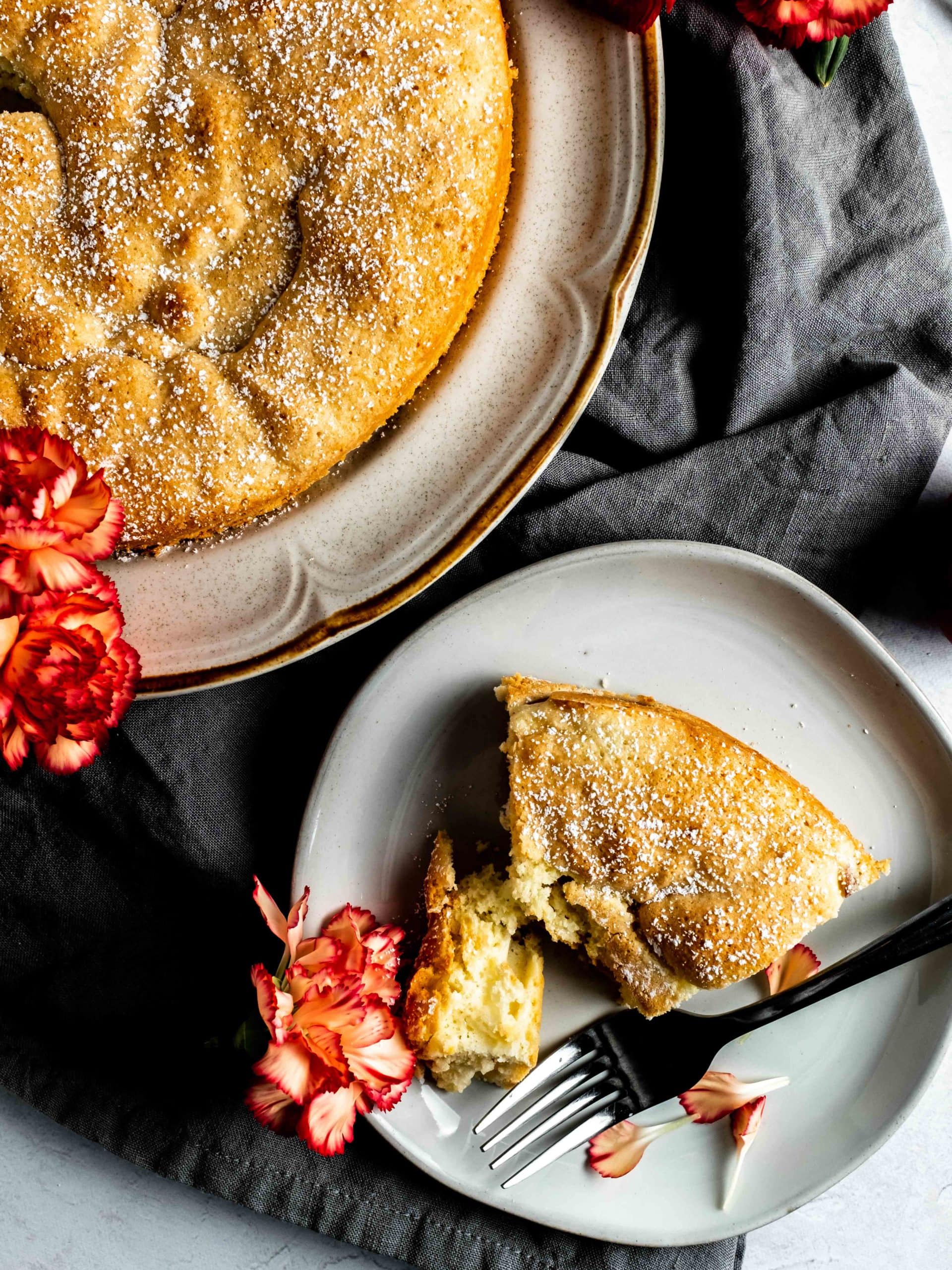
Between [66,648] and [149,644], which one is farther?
[149,644]

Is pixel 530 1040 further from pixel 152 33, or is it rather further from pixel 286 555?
pixel 152 33

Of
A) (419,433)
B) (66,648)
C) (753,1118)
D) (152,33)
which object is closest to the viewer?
(66,648)

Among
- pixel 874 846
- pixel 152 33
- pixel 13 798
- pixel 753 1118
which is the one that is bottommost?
pixel 13 798

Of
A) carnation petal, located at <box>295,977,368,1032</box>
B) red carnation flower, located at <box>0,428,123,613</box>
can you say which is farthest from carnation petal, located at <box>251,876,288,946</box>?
red carnation flower, located at <box>0,428,123,613</box>

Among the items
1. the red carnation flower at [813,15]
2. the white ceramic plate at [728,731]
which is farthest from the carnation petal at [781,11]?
the white ceramic plate at [728,731]

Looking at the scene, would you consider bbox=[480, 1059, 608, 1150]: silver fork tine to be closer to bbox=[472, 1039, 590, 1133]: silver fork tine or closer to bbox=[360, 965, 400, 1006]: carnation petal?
bbox=[472, 1039, 590, 1133]: silver fork tine

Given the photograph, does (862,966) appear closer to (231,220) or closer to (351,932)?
(351,932)

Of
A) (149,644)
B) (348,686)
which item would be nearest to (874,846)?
(348,686)
